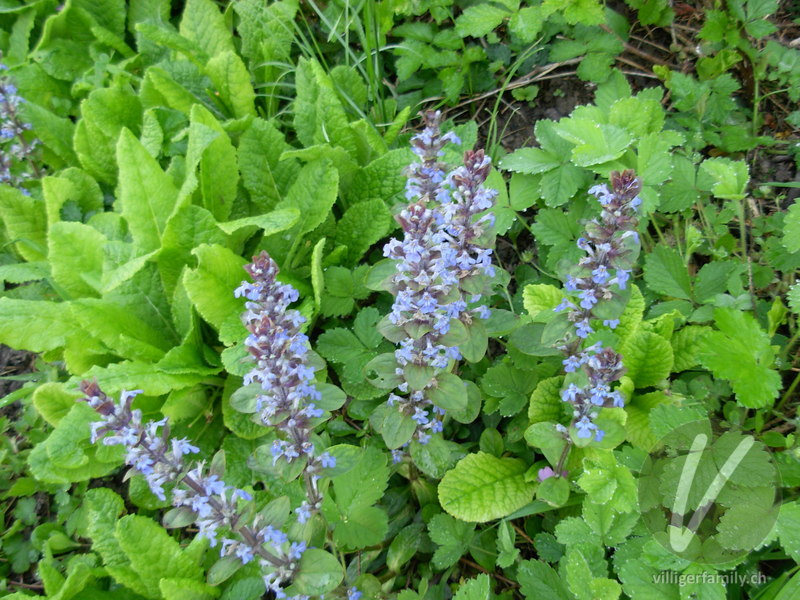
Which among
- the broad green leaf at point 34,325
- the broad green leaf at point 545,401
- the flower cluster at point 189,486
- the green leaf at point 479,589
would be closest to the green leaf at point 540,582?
the green leaf at point 479,589

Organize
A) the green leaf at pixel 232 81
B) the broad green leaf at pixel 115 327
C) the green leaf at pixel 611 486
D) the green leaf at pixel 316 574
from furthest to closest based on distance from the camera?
the green leaf at pixel 232 81 → the broad green leaf at pixel 115 327 → the green leaf at pixel 611 486 → the green leaf at pixel 316 574

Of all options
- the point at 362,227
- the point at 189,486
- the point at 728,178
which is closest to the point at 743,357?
the point at 728,178

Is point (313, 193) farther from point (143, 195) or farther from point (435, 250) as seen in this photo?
point (435, 250)

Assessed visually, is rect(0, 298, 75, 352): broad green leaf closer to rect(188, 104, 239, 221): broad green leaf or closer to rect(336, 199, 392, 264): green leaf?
rect(188, 104, 239, 221): broad green leaf

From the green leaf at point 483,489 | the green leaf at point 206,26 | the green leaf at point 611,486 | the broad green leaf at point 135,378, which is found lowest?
the green leaf at point 483,489

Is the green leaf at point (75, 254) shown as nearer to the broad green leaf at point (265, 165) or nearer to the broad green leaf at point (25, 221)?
the broad green leaf at point (25, 221)

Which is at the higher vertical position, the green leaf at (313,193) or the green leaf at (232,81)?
the green leaf at (232,81)

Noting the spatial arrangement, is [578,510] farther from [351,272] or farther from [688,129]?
[688,129]

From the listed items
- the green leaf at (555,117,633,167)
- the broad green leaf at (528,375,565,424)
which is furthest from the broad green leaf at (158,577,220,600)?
the green leaf at (555,117,633,167)
